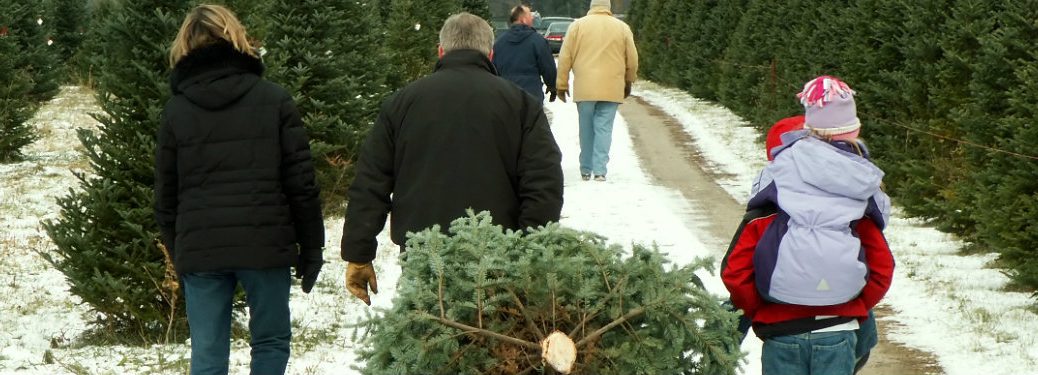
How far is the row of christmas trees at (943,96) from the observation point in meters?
8.12

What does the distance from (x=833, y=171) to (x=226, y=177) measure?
7.74ft

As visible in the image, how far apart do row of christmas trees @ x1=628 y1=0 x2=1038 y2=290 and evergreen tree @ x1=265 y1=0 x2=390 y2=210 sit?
5028mm

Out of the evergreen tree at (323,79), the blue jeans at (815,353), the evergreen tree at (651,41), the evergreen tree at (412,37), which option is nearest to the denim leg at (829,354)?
the blue jeans at (815,353)

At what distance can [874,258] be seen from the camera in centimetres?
405

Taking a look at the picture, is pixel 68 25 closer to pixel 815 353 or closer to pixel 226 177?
pixel 226 177

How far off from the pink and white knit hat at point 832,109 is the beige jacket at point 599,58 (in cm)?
901

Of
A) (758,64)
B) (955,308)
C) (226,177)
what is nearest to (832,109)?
(226,177)

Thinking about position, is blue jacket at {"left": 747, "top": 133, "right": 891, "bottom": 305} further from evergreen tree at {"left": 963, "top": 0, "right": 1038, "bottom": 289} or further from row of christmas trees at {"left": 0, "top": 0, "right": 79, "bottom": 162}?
row of christmas trees at {"left": 0, "top": 0, "right": 79, "bottom": 162}

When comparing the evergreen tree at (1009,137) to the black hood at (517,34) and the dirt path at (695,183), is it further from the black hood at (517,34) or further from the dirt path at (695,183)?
the black hood at (517,34)

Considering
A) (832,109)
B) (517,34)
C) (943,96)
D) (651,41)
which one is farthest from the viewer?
(651,41)

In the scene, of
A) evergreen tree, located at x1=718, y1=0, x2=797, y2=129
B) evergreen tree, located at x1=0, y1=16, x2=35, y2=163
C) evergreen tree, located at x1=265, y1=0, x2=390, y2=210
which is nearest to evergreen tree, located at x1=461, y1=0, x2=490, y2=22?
evergreen tree, located at x1=718, y1=0, x2=797, y2=129

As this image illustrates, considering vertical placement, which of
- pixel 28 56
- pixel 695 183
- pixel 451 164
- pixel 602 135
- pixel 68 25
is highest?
pixel 451 164

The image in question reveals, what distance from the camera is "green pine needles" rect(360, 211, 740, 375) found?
132 inches

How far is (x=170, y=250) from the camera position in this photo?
521 centimetres
